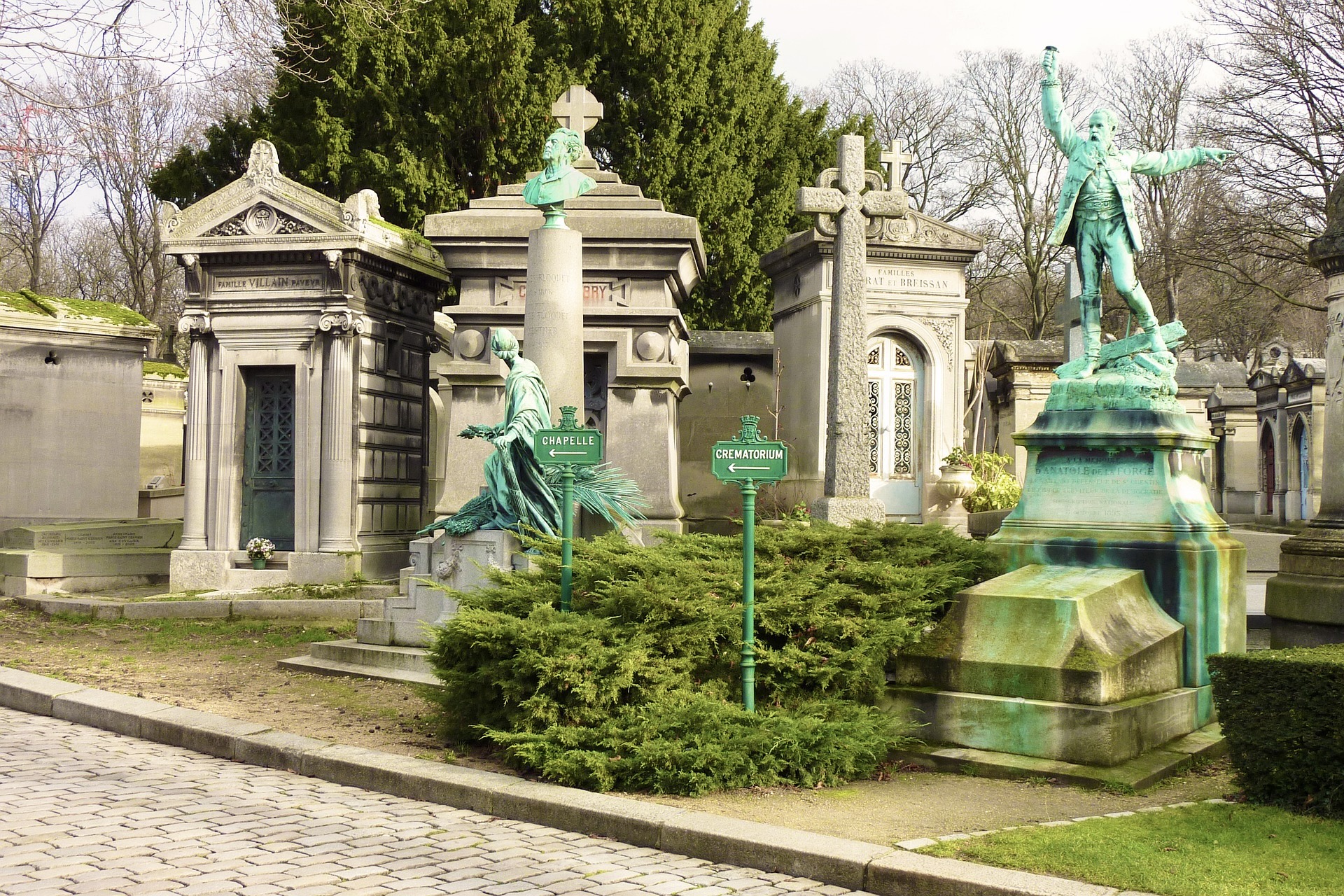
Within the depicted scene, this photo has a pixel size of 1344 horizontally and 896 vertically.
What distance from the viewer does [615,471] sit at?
9.84 meters

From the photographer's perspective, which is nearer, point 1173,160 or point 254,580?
point 1173,160

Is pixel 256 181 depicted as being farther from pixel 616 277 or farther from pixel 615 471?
pixel 615 471

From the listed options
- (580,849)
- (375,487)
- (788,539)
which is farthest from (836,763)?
(375,487)

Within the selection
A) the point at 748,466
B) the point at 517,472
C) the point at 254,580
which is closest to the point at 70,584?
the point at 254,580

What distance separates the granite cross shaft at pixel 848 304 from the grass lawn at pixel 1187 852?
313 inches

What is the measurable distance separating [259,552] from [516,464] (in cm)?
559

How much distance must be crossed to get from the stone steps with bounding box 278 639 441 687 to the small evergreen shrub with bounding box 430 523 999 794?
205 centimetres

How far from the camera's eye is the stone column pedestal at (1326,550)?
8508 mm

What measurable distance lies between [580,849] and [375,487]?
31.4ft

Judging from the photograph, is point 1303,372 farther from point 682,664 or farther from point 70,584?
point 70,584

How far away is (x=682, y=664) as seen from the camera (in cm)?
609

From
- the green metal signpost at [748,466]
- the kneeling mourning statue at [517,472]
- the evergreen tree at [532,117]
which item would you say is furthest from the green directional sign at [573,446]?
the evergreen tree at [532,117]

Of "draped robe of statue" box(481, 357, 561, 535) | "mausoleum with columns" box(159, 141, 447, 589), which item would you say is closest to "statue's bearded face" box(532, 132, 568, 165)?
"draped robe of statue" box(481, 357, 561, 535)

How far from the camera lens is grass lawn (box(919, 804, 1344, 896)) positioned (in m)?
4.16
